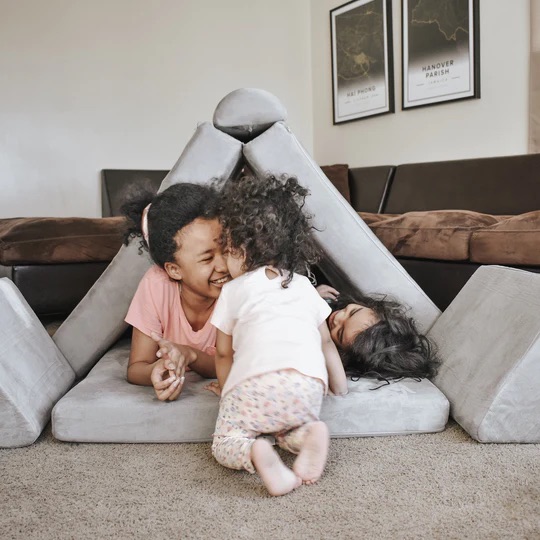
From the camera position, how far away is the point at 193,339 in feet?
6.05

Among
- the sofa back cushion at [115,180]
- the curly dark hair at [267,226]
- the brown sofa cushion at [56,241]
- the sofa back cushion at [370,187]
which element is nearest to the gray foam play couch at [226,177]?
the curly dark hair at [267,226]

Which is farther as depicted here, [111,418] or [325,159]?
[325,159]

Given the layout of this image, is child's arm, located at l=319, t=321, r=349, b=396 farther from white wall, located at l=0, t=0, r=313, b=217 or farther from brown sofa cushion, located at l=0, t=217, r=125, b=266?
white wall, located at l=0, t=0, r=313, b=217

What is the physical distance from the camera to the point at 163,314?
1.82 meters


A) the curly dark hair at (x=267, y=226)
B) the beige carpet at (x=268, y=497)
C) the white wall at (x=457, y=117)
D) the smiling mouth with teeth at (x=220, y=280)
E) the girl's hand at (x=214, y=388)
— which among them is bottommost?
the beige carpet at (x=268, y=497)

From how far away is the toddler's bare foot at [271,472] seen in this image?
4.04 ft

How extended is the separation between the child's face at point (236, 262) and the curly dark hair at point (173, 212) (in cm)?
18

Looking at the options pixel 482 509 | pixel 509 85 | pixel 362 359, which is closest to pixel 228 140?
pixel 362 359

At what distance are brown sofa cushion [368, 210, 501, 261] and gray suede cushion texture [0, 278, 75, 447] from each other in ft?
5.04

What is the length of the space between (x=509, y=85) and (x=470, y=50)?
396 mm

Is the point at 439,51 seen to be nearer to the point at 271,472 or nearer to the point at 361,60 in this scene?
the point at 361,60

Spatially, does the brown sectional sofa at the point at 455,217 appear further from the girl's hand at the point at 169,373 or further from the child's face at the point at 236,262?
the girl's hand at the point at 169,373

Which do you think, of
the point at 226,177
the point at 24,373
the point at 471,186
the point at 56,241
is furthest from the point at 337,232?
the point at 471,186

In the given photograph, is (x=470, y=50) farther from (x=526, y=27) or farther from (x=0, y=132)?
(x=0, y=132)
